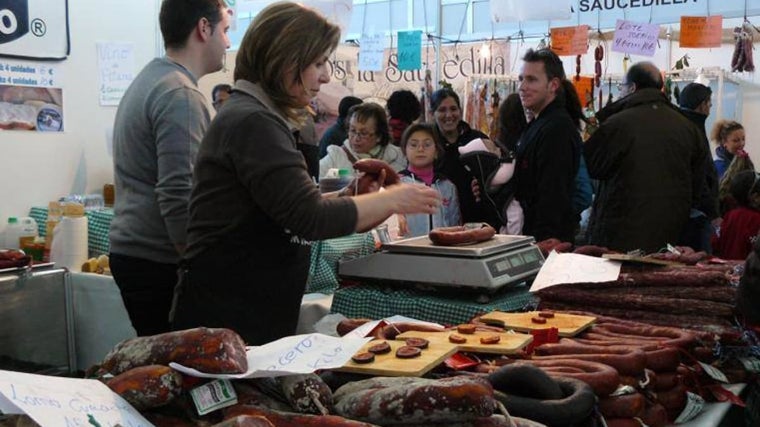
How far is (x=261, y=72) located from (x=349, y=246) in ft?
4.34

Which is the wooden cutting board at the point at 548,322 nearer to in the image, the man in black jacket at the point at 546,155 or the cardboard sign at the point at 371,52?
the man in black jacket at the point at 546,155

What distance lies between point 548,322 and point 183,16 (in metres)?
1.66

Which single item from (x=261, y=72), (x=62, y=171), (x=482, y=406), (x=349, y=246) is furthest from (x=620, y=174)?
(x=482, y=406)

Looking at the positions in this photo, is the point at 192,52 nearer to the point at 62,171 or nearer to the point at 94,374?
the point at 94,374

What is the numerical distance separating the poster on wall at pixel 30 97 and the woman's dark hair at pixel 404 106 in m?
2.60

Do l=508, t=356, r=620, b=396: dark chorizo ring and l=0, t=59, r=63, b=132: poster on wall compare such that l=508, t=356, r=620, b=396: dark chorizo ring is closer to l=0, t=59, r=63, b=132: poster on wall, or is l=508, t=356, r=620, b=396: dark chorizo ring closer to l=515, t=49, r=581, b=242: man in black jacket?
l=515, t=49, r=581, b=242: man in black jacket

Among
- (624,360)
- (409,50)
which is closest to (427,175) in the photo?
(409,50)

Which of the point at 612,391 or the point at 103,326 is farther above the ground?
the point at 612,391

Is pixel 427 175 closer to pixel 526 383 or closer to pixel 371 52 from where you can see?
pixel 371 52

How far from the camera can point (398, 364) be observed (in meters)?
1.53

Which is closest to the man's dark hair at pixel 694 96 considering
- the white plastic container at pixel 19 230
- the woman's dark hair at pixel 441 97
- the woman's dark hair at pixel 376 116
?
the woman's dark hair at pixel 441 97

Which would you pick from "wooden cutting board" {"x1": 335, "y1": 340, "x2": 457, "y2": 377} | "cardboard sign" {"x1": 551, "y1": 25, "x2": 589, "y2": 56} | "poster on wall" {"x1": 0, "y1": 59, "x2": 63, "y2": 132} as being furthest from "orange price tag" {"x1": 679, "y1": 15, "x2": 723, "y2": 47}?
"wooden cutting board" {"x1": 335, "y1": 340, "x2": 457, "y2": 377}

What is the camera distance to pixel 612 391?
5.27 ft

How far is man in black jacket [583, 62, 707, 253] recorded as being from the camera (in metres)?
4.55
